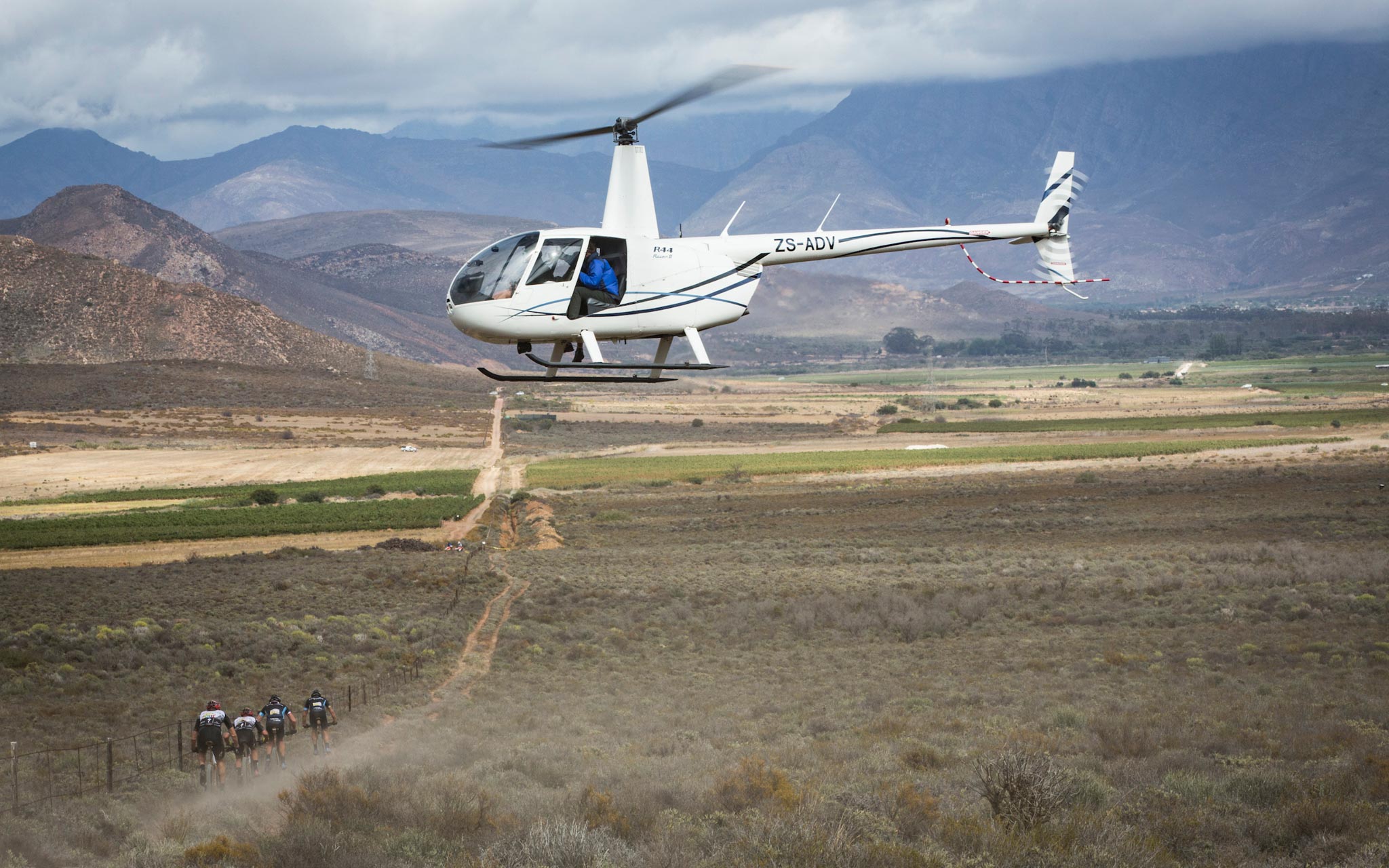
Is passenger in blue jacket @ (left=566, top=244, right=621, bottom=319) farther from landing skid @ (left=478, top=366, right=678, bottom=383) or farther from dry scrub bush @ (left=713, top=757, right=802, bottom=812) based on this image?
dry scrub bush @ (left=713, top=757, right=802, bottom=812)

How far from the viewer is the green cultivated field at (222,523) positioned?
52969 millimetres

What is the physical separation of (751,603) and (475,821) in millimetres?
20940

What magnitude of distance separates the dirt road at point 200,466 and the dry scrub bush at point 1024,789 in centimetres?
6955

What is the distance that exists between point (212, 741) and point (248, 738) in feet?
2.01

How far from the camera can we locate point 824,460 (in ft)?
290

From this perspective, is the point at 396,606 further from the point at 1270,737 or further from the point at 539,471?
the point at 539,471

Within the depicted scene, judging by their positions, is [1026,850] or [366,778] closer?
[1026,850]

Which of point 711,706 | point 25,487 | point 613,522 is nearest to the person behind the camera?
point 711,706

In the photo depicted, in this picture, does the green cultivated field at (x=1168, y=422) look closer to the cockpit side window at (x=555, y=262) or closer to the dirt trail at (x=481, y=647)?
the dirt trail at (x=481, y=647)

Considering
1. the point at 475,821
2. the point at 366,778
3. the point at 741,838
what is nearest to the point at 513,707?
the point at 366,778

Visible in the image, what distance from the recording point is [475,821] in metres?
15.4

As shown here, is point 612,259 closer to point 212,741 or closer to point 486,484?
point 212,741

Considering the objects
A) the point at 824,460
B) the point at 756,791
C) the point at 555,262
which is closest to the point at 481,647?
the point at 555,262

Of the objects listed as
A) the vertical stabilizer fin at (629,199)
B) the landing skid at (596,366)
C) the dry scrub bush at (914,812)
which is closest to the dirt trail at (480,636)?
the landing skid at (596,366)
